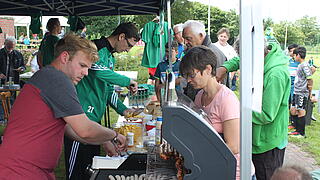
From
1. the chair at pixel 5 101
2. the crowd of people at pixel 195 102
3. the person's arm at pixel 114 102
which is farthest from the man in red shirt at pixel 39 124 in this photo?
the chair at pixel 5 101

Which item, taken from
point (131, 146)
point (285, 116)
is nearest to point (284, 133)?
point (285, 116)

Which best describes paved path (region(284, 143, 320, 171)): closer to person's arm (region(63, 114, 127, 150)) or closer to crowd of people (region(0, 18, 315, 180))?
crowd of people (region(0, 18, 315, 180))

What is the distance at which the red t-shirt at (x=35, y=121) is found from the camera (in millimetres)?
1559

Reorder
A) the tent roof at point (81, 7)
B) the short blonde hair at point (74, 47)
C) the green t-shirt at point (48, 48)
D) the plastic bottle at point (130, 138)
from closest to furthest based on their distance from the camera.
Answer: the short blonde hair at point (74, 47) → the plastic bottle at point (130, 138) → the green t-shirt at point (48, 48) → the tent roof at point (81, 7)

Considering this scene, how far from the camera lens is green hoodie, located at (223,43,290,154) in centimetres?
141

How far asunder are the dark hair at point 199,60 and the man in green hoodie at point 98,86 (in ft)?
4.17

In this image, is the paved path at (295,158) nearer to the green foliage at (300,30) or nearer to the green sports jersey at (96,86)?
the green foliage at (300,30)

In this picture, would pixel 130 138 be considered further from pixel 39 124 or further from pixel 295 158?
pixel 295 158

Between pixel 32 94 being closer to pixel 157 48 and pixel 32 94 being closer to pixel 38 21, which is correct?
pixel 157 48

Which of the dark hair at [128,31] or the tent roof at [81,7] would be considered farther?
the tent roof at [81,7]

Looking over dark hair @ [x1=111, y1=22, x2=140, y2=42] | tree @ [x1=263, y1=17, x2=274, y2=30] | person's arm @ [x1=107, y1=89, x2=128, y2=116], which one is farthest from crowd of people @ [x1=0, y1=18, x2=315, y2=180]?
person's arm @ [x1=107, y1=89, x2=128, y2=116]

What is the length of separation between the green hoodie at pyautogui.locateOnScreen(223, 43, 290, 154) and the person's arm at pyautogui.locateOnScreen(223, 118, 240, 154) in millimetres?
72

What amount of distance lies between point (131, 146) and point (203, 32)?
0.95 metres

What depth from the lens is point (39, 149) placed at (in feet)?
5.21
